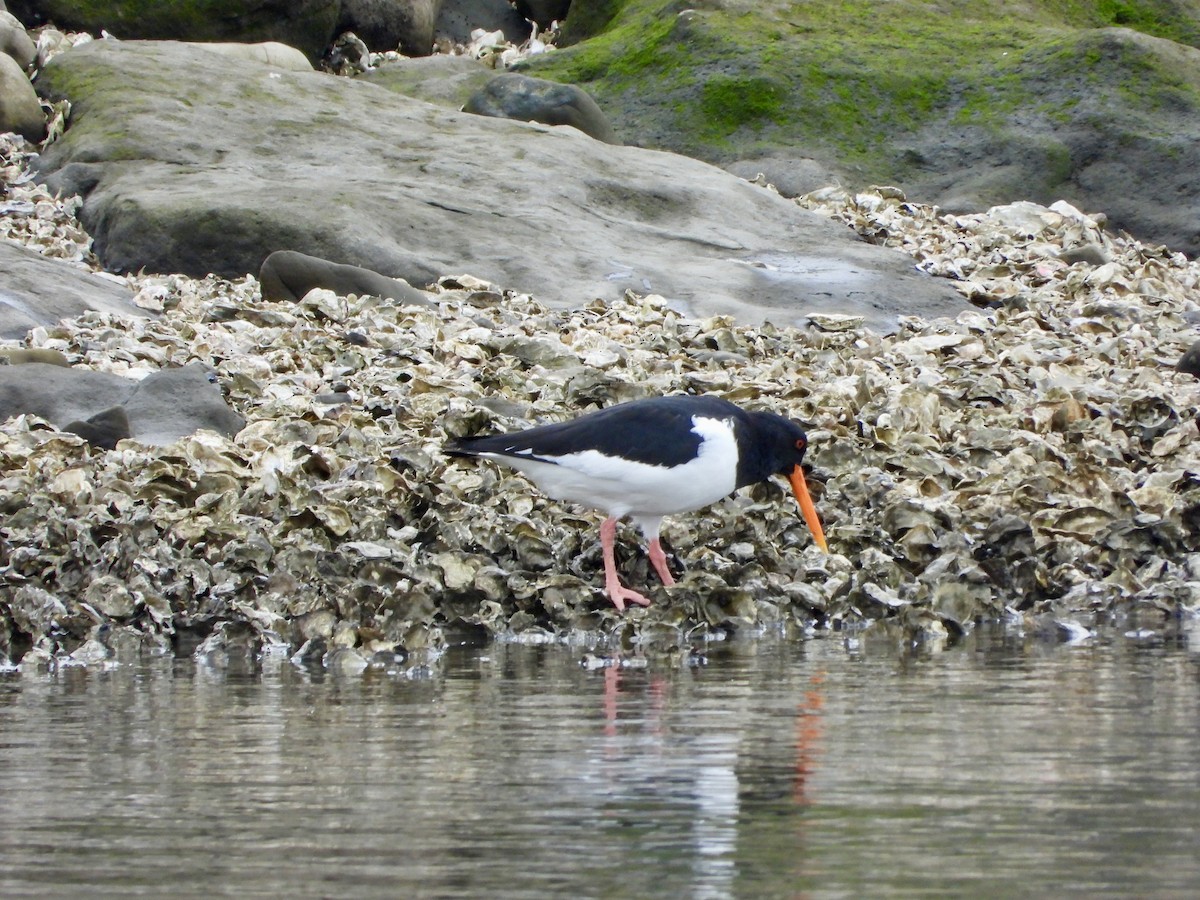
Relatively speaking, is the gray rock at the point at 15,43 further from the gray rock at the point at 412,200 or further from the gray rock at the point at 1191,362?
the gray rock at the point at 1191,362

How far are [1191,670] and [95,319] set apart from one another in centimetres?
934

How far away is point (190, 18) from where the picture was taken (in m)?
24.8

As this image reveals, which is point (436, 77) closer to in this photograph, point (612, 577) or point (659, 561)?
point (659, 561)

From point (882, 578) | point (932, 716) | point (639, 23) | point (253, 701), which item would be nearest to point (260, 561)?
point (253, 701)

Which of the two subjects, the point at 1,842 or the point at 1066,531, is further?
the point at 1066,531

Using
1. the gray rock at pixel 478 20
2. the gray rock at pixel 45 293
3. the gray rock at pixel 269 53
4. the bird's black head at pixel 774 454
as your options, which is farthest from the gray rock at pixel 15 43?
the bird's black head at pixel 774 454

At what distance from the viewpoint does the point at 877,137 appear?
22859 mm

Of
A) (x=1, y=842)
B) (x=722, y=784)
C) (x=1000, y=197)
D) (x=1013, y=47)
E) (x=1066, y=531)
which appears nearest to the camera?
(x=1, y=842)

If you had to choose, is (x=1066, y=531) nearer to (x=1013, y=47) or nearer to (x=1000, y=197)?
(x=1000, y=197)

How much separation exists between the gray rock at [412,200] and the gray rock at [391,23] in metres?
6.63

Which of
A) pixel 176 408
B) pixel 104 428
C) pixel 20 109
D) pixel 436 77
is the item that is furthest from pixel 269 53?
pixel 104 428

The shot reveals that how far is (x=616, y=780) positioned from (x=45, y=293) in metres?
10.4

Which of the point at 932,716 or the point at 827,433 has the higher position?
the point at 827,433

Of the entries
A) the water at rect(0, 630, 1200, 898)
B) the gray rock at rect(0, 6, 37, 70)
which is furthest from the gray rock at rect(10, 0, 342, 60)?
the water at rect(0, 630, 1200, 898)
